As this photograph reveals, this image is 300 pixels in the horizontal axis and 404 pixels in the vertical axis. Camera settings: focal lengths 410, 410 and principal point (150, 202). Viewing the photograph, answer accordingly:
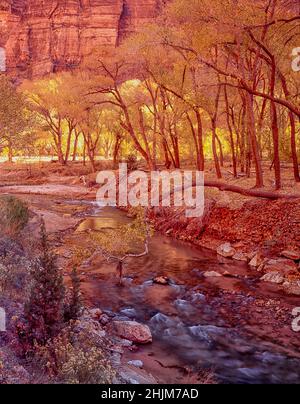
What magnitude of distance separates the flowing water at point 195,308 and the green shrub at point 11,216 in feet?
9.70

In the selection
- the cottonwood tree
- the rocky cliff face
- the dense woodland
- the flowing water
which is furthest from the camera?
the rocky cliff face

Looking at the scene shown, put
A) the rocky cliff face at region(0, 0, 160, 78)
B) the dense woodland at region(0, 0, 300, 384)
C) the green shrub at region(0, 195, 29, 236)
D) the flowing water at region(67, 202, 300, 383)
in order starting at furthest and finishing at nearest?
1. the rocky cliff face at region(0, 0, 160, 78)
2. the green shrub at region(0, 195, 29, 236)
3. the flowing water at region(67, 202, 300, 383)
4. the dense woodland at region(0, 0, 300, 384)

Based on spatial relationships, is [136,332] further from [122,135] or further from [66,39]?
[66,39]

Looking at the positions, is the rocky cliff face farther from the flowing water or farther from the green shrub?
the flowing water

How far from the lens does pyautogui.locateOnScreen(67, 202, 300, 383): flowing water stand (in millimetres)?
8695

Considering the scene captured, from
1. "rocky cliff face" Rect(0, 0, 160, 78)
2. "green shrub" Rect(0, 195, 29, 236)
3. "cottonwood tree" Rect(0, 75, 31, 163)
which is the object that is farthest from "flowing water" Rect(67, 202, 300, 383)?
"rocky cliff face" Rect(0, 0, 160, 78)

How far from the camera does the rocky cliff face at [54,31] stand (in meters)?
112

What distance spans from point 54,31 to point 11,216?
111 m

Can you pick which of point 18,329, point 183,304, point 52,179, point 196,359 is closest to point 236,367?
point 196,359

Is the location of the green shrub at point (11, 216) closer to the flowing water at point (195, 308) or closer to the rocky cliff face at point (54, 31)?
the flowing water at point (195, 308)

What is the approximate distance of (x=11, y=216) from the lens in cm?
1490

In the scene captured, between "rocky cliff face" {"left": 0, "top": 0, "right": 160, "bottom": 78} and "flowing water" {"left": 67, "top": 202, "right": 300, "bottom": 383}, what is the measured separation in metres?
105

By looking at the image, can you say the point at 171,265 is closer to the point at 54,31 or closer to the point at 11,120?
the point at 11,120

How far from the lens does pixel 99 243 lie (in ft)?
46.1
